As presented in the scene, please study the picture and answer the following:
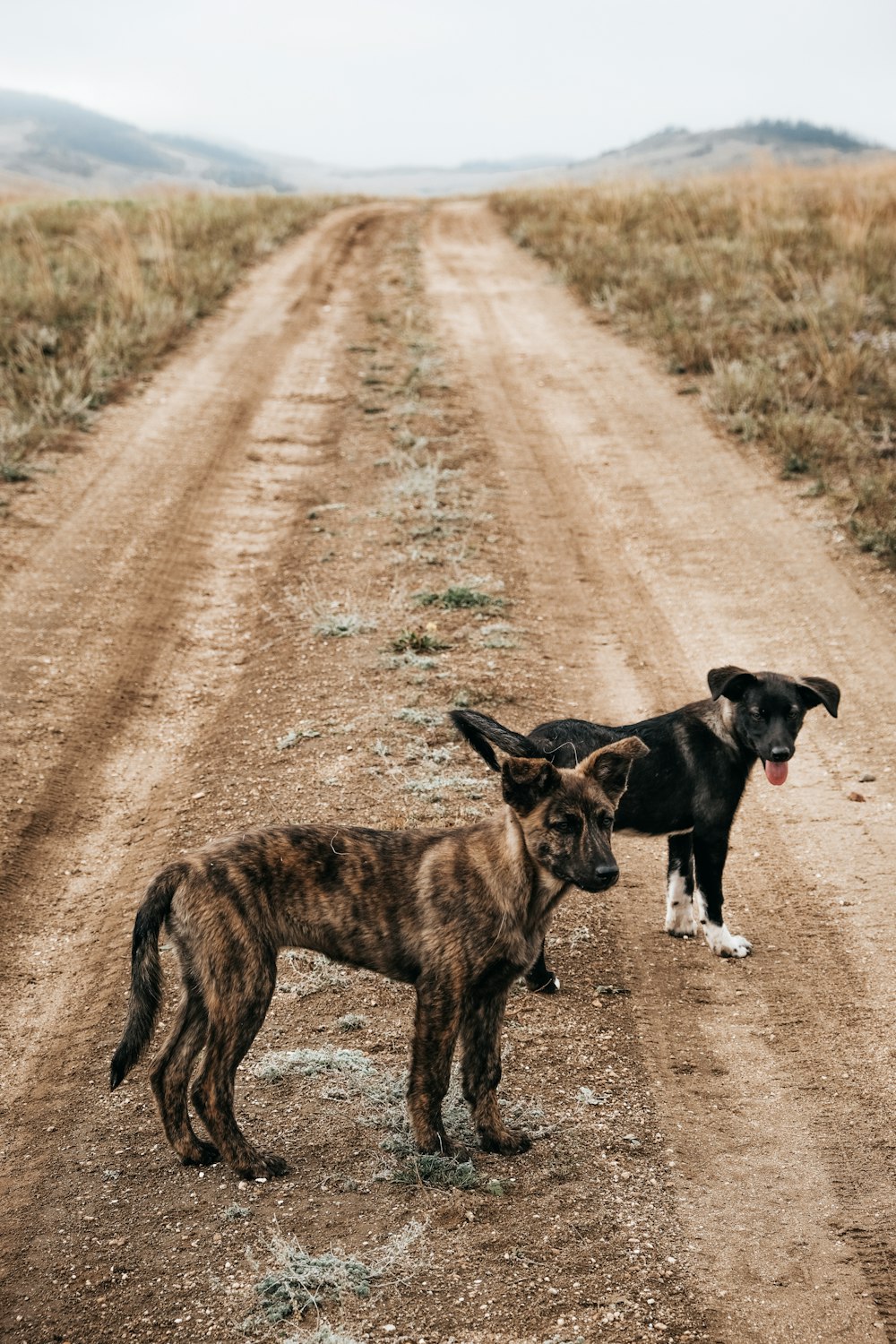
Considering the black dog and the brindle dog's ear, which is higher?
the brindle dog's ear

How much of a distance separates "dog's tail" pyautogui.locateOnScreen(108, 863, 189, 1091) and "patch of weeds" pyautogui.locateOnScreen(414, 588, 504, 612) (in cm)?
570

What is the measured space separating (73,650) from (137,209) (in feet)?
75.5

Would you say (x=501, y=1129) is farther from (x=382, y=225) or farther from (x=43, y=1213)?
(x=382, y=225)

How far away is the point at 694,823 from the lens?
5.96 m

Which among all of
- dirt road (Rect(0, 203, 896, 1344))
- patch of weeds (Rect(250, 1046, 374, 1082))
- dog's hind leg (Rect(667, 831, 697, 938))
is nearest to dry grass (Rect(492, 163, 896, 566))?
dirt road (Rect(0, 203, 896, 1344))

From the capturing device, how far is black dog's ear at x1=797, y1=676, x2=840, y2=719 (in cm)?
582

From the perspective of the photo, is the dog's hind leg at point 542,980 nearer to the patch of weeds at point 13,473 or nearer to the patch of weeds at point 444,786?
the patch of weeds at point 444,786

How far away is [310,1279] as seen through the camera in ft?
12.4

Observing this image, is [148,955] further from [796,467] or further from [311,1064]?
[796,467]

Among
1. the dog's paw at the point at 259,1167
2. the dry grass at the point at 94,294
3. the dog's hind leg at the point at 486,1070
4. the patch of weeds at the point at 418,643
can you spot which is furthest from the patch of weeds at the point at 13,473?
the dog's hind leg at the point at 486,1070

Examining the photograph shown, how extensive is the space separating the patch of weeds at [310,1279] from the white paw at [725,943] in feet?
8.33

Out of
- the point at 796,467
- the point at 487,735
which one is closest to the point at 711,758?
the point at 487,735

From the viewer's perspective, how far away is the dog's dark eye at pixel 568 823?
422cm

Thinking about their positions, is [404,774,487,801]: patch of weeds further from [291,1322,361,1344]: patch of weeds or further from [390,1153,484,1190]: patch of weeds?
[291,1322,361,1344]: patch of weeds
